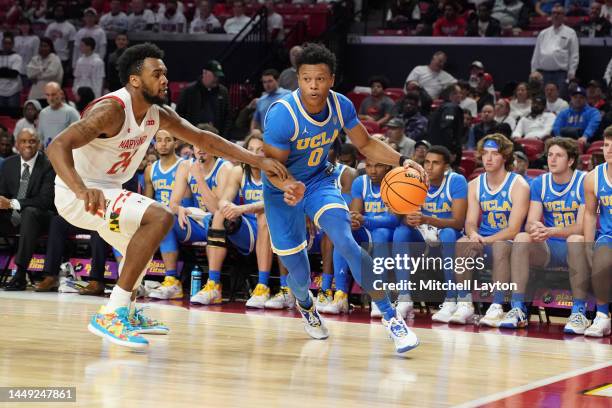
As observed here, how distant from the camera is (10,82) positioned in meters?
15.7

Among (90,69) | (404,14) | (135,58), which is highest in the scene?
(404,14)

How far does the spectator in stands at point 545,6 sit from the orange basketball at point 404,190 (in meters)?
9.91

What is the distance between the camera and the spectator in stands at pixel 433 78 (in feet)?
46.4

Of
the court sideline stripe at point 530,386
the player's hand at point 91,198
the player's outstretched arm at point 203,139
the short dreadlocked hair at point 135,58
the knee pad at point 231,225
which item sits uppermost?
the short dreadlocked hair at point 135,58

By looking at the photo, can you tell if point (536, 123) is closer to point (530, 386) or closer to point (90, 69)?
point (90, 69)

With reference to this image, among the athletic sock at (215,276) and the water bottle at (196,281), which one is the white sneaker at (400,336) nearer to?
the athletic sock at (215,276)

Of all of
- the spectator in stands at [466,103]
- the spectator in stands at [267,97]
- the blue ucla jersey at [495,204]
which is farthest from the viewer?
the spectator in stands at [466,103]

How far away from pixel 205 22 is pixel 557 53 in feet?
20.2

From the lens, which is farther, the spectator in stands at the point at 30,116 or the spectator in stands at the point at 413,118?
the spectator in stands at the point at 30,116

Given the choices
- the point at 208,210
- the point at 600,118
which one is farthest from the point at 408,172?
the point at 600,118

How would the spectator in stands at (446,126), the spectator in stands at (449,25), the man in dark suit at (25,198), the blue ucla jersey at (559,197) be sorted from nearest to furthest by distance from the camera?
the blue ucla jersey at (559,197), the man in dark suit at (25,198), the spectator in stands at (446,126), the spectator in stands at (449,25)

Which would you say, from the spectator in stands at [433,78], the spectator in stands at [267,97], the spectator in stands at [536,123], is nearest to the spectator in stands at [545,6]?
the spectator in stands at [433,78]

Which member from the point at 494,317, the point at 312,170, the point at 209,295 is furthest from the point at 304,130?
the point at 209,295

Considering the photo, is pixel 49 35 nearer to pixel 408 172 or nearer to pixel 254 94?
pixel 254 94
